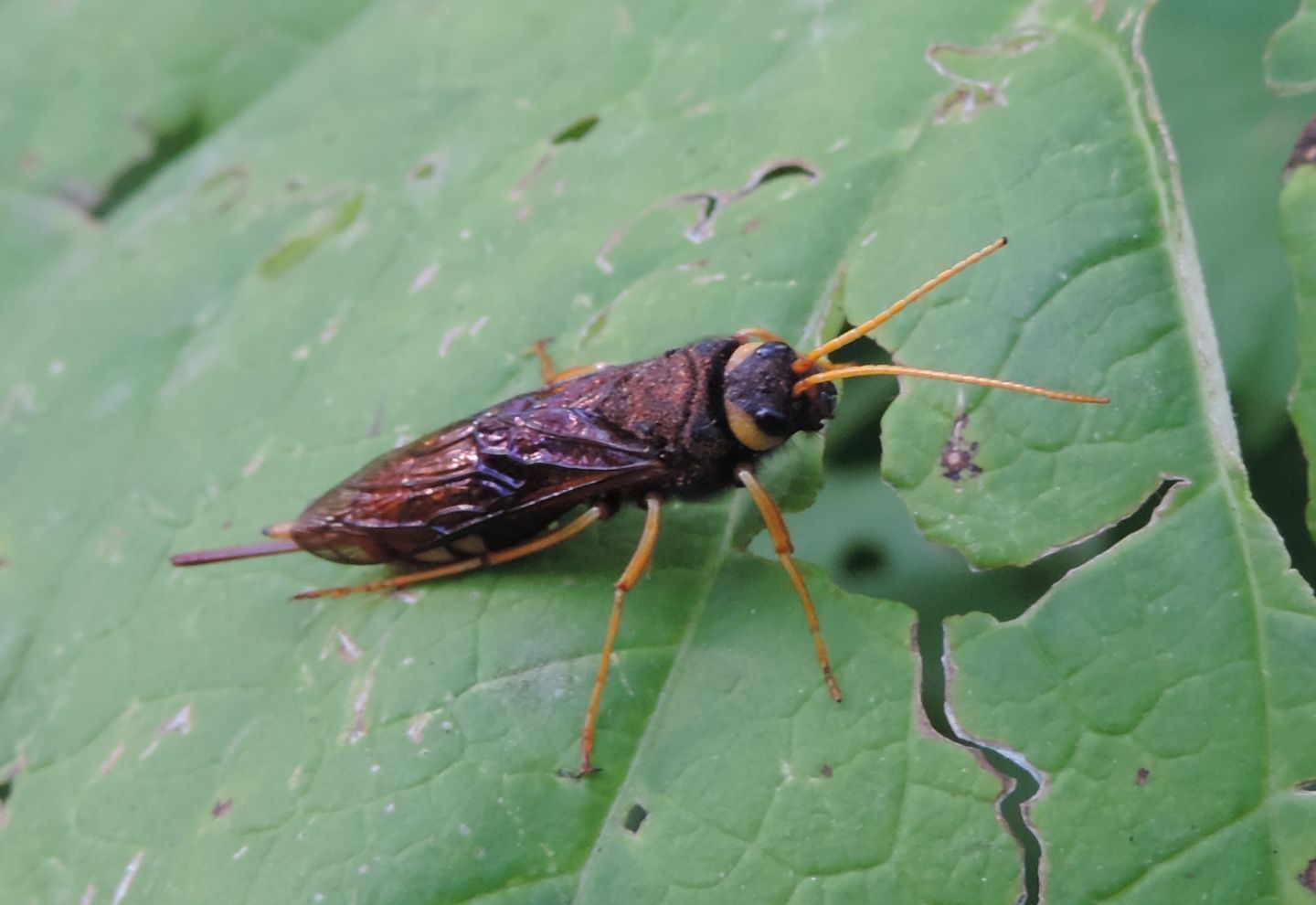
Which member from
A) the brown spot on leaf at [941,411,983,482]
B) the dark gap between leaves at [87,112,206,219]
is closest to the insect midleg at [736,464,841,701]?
the brown spot on leaf at [941,411,983,482]

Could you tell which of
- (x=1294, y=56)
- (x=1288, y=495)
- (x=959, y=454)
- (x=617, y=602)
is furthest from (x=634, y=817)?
(x=1294, y=56)

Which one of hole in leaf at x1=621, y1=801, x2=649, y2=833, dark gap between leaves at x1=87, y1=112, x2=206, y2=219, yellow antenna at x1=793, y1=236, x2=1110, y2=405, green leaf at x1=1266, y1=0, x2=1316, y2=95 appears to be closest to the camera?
hole in leaf at x1=621, y1=801, x2=649, y2=833

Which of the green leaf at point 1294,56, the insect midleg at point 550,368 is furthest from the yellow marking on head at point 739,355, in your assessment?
the green leaf at point 1294,56

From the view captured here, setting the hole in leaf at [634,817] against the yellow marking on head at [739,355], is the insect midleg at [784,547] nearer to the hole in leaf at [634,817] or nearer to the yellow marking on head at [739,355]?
the yellow marking on head at [739,355]

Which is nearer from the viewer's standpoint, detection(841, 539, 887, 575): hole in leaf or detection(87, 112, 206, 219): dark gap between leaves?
detection(841, 539, 887, 575): hole in leaf

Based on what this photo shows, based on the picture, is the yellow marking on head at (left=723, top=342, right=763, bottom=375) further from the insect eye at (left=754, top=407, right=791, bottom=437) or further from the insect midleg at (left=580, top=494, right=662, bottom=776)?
the insect midleg at (left=580, top=494, right=662, bottom=776)

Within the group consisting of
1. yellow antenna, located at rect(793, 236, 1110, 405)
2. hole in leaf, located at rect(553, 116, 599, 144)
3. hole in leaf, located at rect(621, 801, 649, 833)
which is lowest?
hole in leaf, located at rect(621, 801, 649, 833)

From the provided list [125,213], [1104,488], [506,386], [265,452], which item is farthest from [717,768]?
[125,213]

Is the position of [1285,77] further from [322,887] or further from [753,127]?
[322,887]
